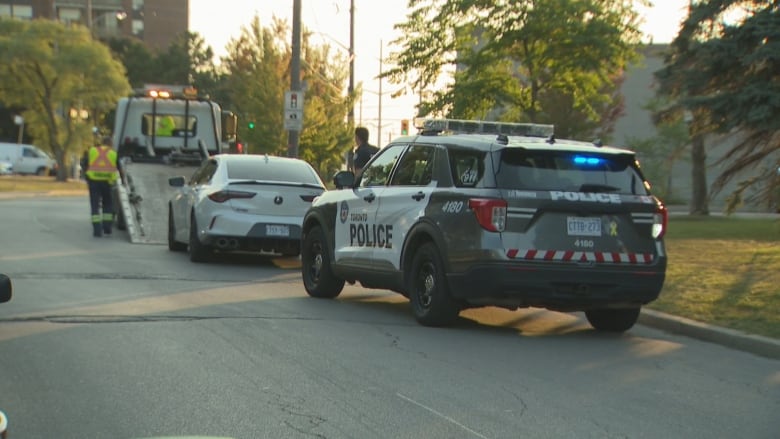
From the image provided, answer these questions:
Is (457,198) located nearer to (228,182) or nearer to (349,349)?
(349,349)

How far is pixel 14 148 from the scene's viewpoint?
78.1 meters

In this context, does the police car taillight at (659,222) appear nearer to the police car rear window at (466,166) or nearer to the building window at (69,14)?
the police car rear window at (466,166)

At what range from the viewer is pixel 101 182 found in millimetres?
20969

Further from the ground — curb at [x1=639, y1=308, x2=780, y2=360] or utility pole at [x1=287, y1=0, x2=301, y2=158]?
utility pole at [x1=287, y1=0, x2=301, y2=158]

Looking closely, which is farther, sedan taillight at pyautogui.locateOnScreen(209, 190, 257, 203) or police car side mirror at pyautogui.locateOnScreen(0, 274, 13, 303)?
sedan taillight at pyautogui.locateOnScreen(209, 190, 257, 203)

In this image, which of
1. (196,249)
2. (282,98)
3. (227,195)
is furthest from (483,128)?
(282,98)

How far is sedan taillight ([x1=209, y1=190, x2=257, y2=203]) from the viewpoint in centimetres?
1572

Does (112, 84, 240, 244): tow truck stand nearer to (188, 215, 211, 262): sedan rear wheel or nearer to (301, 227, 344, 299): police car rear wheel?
(188, 215, 211, 262): sedan rear wheel

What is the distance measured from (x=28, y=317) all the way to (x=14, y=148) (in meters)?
71.9

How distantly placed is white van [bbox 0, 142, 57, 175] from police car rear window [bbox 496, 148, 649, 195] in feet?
233

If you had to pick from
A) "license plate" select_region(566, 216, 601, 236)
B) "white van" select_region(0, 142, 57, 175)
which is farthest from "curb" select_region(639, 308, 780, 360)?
"white van" select_region(0, 142, 57, 175)

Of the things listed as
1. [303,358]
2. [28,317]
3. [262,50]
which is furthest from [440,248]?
[262,50]

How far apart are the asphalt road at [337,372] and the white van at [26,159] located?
67989 millimetres

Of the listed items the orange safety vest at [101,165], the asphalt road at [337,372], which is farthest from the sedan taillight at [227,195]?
the orange safety vest at [101,165]
